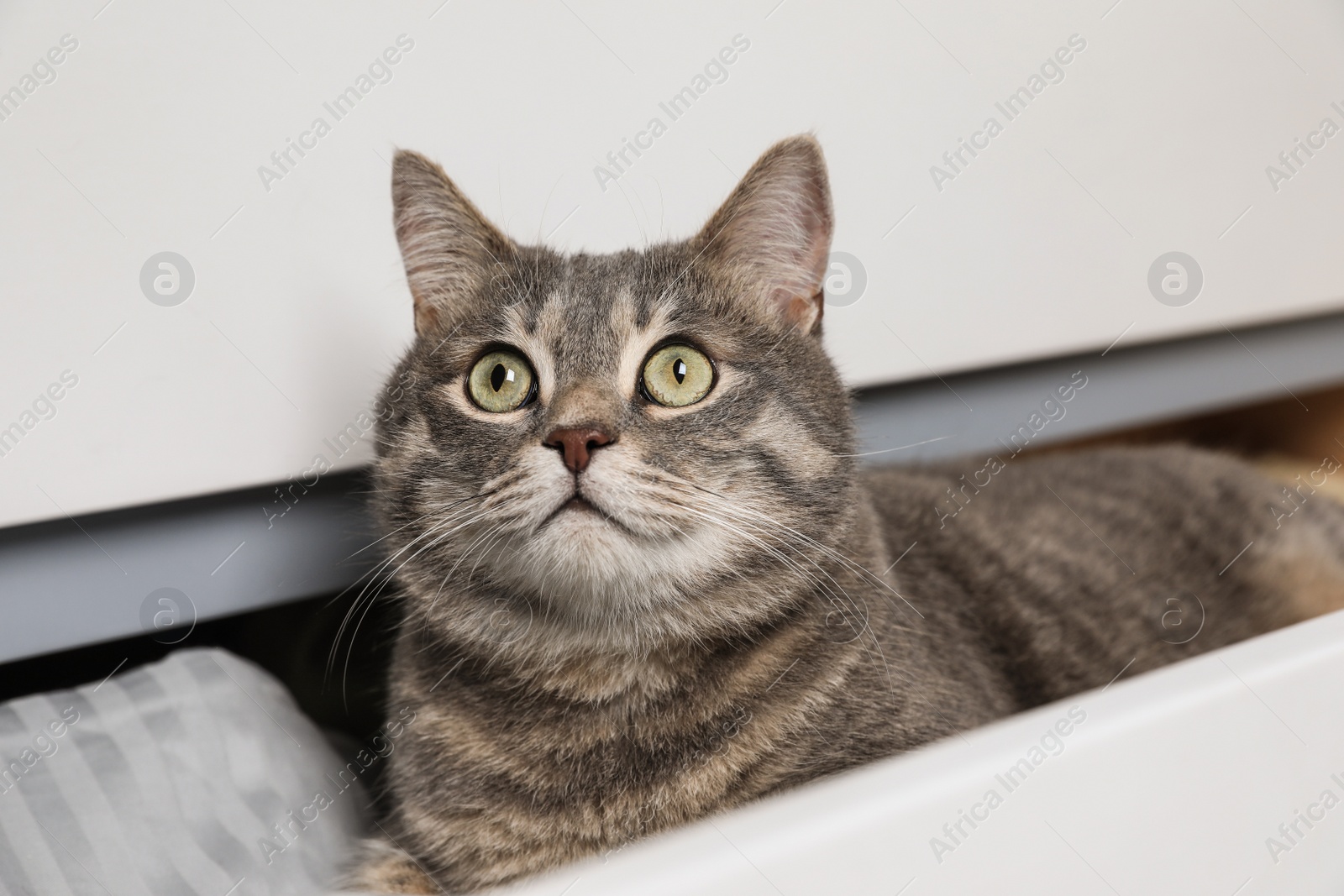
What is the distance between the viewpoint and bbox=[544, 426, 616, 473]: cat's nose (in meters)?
0.76

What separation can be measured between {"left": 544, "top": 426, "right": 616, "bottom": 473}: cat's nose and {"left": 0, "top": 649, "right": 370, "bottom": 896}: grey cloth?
0.49m

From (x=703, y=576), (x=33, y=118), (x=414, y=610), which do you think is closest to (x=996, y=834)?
(x=703, y=576)

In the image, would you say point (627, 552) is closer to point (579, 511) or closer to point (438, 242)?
point (579, 511)

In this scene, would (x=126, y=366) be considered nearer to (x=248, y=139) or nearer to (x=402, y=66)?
(x=248, y=139)

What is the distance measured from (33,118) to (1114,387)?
163 cm

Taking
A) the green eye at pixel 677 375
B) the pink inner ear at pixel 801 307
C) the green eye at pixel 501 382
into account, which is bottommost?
the pink inner ear at pixel 801 307

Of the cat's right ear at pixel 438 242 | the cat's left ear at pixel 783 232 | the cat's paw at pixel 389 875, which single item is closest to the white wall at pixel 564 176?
the cat's right ear at pixel 438 242

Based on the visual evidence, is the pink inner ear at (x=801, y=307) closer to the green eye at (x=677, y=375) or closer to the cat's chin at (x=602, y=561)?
the green eye at (x=677, y=375)

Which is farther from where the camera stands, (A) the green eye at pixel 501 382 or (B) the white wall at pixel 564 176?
(B) the white wall at pixel 564 176

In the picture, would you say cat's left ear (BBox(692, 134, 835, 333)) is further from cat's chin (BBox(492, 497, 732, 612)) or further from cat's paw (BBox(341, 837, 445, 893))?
cat's paw (BBox(341, 837, 445, 893))

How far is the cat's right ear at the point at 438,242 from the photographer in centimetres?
97

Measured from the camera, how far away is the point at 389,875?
904 mm

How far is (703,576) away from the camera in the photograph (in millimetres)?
827

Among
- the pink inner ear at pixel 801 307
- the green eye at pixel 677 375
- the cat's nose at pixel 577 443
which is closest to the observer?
the cat's nose at pixel 577 443
